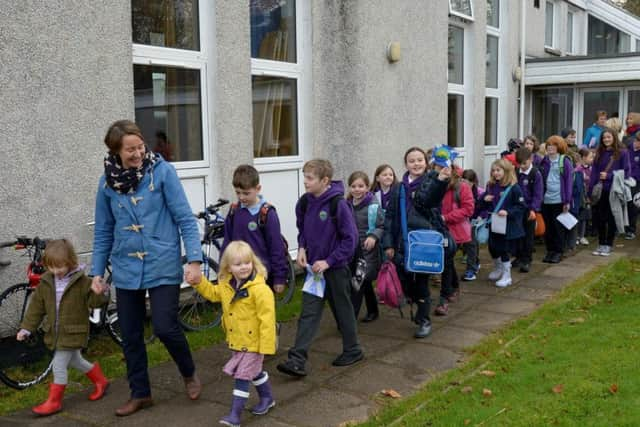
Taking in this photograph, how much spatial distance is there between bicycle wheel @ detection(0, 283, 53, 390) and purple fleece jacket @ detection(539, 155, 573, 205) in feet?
22.5

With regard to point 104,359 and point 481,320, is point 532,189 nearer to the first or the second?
point 481,320

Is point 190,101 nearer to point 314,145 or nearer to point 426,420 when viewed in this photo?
point 314,145

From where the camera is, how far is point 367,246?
6023 millimetres

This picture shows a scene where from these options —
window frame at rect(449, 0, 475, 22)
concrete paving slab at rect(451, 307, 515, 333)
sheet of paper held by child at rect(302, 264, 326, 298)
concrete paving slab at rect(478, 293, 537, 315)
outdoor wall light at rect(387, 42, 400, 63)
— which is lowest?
concrete paving slab at rect(451, 307, 515, 333)

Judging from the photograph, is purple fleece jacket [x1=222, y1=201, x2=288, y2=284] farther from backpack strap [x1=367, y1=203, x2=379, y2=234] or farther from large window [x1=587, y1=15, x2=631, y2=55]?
large window [x1=587, y1=15, x2=631, y2=55]

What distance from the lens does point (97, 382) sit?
16.4 feet

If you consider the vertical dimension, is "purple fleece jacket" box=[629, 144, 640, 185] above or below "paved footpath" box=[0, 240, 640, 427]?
above

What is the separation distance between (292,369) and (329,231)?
1.07 m

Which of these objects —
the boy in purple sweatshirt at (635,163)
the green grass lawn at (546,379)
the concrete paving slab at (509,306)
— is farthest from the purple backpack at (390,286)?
the boy in purple sweatshirt at (635,163)

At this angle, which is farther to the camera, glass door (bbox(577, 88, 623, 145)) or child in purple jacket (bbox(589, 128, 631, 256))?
glass door (bbox(577, 88, 623, 145))

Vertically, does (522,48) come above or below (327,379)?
above

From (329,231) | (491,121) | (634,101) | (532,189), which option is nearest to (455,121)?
(491,121)

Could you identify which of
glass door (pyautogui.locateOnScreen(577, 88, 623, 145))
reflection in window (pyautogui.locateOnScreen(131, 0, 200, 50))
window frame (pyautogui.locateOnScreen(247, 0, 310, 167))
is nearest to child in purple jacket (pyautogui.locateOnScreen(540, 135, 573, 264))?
window frame (pyautogui.locateOnScreen(247, 0, 310, 167))

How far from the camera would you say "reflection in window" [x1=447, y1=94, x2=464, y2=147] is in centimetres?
1311
